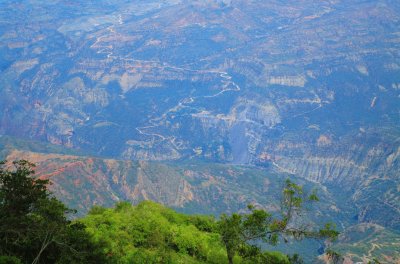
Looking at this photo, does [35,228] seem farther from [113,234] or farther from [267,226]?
[113,234]

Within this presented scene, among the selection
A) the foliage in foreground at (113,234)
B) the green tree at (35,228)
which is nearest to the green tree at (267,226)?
the foliage in foreground at (113,234)

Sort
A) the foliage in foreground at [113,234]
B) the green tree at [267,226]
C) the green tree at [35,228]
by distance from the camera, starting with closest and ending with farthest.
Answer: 1. the green tree at [35,228]
2. the foliage in foreground at [113,234]
3. the green tree at [267,226]

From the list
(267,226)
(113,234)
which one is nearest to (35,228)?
(267,226)

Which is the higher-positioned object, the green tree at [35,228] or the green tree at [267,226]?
the green tree at [35,228]

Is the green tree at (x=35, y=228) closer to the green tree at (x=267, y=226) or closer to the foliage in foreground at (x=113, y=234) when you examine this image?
the foliage in foreground at (x=113, y=234)

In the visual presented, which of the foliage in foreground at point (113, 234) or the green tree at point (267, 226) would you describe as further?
the green tree at point (267, 226)

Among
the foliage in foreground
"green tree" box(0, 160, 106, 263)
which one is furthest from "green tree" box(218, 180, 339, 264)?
"green tree" box(0, 160, 106, 263)

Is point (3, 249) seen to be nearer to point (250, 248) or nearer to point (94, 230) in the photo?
point (94, 230)

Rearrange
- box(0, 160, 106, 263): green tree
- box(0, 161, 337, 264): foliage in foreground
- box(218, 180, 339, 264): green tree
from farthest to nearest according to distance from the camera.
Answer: box(218, 180, 339, 264): green tree
box(0, 161, 337, 264): foliage in foreground
box(0, 160, 106, 263): green tree

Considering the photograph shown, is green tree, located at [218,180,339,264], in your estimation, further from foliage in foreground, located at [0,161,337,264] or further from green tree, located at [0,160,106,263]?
green tree, located at [0,160,106,263]
